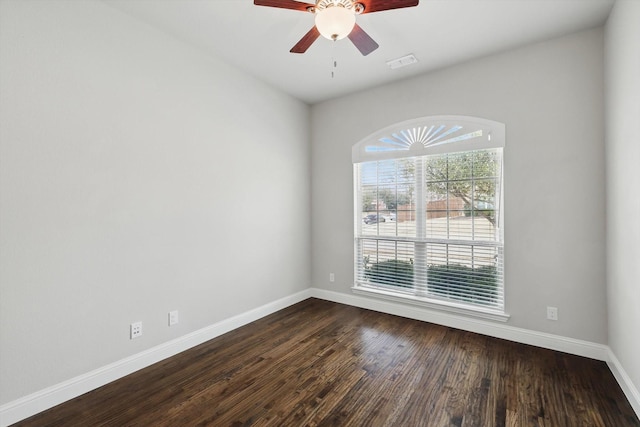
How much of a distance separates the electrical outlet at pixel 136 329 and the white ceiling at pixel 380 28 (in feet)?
8.25

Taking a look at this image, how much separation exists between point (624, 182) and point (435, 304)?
6.50ft

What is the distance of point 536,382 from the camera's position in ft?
7.27

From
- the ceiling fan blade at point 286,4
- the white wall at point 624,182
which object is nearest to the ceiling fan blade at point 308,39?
the ceiling fan blade at point 286,4

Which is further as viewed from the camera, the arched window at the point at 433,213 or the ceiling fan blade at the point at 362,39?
the arched window at the point at 433,213

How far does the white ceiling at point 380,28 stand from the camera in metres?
2.29

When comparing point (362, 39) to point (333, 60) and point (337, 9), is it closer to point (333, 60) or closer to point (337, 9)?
point (337, 9)

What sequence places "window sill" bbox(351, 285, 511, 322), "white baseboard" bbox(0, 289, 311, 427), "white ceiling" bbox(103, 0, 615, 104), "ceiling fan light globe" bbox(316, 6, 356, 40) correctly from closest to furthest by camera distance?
"ceiling fan light globe" bbox(316, 6, 356, 40) → "white baseboard" bbox(0, 289, 311, 427) → "white ceiling" bbox(103, 0, 615, 104) → "window sill" bbox(351, 285, 511, 322)

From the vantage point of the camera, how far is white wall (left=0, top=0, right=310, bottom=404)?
6.17 feet

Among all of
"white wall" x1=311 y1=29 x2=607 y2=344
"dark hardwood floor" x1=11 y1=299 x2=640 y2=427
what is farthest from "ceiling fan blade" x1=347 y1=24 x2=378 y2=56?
"dark hardwood floor" x1=11 y1=299 x2=640 y2=427

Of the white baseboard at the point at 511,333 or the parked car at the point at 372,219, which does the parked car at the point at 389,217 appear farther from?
the white baseboard at the point at 511,333

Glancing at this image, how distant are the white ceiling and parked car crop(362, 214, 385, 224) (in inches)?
68.5

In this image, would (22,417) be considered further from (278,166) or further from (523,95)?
(523,95)

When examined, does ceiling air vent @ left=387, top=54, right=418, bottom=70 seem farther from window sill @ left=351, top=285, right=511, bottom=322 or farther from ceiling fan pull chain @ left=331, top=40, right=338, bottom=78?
window sill @ left=351, top=285, right=511, bottom=322

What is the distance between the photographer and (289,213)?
4043 mm
